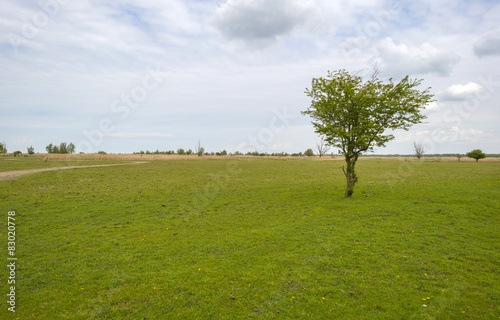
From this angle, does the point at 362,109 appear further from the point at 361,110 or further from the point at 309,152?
the point at 309,152

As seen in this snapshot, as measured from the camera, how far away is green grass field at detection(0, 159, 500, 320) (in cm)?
629

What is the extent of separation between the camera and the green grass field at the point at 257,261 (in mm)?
6289

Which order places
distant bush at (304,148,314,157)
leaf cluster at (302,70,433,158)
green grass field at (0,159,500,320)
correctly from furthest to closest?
distant bush at (304,148,314,157)
leaf cluster at (302,70,433,158)
green grass field at (0,159,500,320)

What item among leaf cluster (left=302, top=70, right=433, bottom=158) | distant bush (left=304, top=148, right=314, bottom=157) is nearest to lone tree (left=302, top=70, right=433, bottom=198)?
leaf cluster (left=302, top=70, right=433, bottom=158)

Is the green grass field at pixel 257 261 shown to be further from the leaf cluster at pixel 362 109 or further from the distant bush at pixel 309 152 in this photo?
the distant bush at pixel 309 152

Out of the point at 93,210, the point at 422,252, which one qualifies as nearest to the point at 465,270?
the point at 422,252

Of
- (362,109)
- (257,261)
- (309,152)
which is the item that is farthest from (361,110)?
(309,152)

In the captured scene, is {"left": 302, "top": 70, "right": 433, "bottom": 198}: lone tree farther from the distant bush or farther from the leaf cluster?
the distant bush

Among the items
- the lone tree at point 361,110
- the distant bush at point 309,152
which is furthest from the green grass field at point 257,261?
the distant bush at point 309,152

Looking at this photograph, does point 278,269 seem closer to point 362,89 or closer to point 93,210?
point 93,210

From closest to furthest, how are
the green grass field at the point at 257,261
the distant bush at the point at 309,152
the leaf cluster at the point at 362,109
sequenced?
the green grass field at the point at 257,261 < the leaf cluster at the point at 362,109 < the distant bush at the point at 309,152

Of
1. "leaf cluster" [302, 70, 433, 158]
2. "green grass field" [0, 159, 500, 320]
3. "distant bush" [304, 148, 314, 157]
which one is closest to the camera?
"green grass field" [0, 159, 500, 320]

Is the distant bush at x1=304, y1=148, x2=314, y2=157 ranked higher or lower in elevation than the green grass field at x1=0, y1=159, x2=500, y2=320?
higher

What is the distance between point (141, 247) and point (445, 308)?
393 inches
